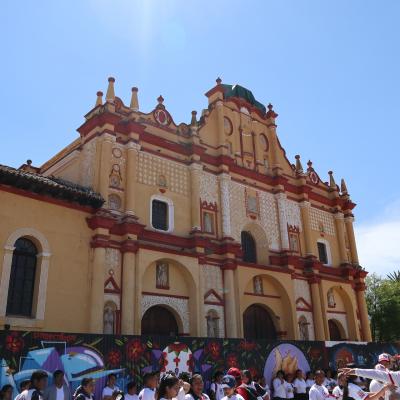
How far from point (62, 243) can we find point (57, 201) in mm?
1592

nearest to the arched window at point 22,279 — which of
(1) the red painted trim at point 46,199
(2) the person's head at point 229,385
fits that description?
(1) the red painted trim at point 46,199

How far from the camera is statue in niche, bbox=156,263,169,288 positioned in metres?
20.1

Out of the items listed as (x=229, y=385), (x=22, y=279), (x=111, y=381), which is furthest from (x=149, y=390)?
(x=22, y=279)

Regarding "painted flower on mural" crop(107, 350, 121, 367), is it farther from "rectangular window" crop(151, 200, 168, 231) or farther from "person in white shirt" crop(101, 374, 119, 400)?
"rectangular window" crop(151, 200, 168, 231)

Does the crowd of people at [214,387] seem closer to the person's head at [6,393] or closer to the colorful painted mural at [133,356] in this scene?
the person's head at [6,393]

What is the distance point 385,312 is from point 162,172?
26141mm

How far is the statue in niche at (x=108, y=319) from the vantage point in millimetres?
17875

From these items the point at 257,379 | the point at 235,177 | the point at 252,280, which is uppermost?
the point at 235,177

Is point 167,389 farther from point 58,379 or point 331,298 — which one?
point 331,298

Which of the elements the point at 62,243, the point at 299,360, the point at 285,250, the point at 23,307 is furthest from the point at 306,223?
the point at 23,307

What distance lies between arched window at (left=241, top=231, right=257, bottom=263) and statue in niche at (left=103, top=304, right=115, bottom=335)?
8.87 metres

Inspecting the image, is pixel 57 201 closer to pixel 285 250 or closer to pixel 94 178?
pixel 94 178

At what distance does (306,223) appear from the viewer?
27859mm

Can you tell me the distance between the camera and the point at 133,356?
13648 millimetres
